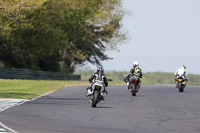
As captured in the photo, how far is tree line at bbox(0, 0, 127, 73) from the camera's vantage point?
50594 millimetres

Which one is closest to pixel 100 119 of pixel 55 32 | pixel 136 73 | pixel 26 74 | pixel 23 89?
pixel 136 73

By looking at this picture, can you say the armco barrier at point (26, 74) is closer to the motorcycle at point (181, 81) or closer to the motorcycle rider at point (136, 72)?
the motorcycle at point (181, 81)

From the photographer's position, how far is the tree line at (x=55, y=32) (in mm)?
50594

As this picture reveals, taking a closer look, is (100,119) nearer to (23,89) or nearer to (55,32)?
(23,89)

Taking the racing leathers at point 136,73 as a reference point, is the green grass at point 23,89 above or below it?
below

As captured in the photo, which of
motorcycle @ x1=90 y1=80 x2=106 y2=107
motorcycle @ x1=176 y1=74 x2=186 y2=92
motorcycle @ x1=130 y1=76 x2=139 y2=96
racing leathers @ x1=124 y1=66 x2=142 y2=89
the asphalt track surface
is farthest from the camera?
motorcycle @ x1=176 y1=74 x2=186 y2=92

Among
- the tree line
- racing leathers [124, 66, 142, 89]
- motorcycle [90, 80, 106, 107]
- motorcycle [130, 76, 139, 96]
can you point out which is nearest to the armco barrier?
the tree line

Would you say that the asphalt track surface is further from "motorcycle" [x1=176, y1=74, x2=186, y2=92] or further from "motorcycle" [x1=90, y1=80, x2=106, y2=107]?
"motorcycle" [x1=176, y1=74, x2=186, y2=92]

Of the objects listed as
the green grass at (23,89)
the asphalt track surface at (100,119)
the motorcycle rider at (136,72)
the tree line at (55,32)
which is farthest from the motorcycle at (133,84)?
the tree line at (55,32)

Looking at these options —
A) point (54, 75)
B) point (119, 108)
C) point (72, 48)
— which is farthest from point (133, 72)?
point (72, 48)

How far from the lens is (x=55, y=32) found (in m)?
58.6

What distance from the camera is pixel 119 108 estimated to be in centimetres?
2178

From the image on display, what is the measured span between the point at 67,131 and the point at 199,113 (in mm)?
8593

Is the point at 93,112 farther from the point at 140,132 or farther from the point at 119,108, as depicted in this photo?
the point at 140,132
